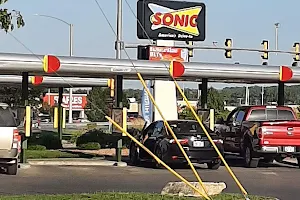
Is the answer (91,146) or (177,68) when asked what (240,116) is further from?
(91,146)

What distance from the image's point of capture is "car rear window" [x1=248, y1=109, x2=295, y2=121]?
73.5 feet

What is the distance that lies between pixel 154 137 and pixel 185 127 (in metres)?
1.08

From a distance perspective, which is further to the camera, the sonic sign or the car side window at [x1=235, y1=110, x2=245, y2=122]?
the sonic sign

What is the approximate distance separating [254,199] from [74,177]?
22.3ft

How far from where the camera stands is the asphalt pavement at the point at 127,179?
14.9 metres

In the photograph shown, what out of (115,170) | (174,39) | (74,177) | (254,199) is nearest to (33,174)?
(74,177)

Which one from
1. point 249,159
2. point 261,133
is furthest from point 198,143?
point 249,159

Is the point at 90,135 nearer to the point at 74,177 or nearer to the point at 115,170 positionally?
the point at 115,170

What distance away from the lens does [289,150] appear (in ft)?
66.5

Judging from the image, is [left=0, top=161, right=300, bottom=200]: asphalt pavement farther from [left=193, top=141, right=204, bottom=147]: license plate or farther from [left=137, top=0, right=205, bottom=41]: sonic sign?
[left=137, top=0, right=205, bottom=41]: sonic sign

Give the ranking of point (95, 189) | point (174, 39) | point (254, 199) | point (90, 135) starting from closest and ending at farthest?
1. point (254, 199)
2. point (95, 189)
3. point (90, 135)
4. point (174, 39)

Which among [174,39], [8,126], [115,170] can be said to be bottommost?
[115,170]

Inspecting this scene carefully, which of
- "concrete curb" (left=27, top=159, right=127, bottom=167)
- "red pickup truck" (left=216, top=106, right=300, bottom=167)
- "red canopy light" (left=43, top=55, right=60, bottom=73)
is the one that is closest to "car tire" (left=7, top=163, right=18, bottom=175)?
"red canopy light" (left=43, top=55, right=60, bottom=73)

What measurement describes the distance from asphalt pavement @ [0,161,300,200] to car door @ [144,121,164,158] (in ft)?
2.07
